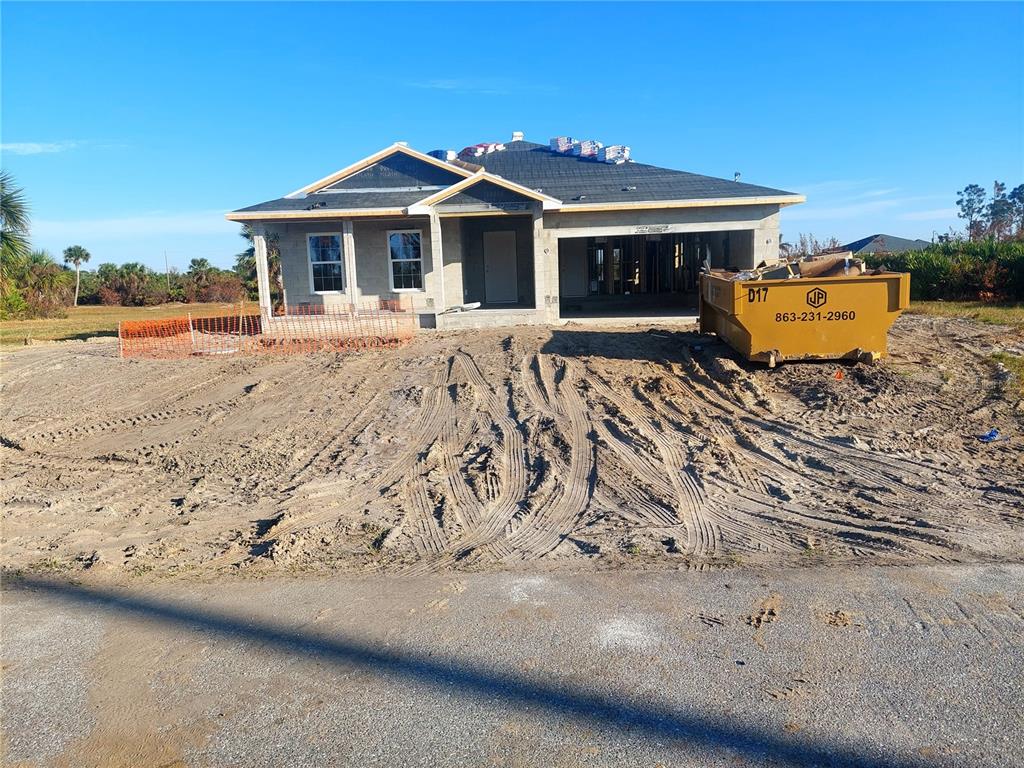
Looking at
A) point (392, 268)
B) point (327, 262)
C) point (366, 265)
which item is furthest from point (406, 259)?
point (327, 262)

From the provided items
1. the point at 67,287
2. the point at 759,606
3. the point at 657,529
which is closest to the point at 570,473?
the point at 657,529

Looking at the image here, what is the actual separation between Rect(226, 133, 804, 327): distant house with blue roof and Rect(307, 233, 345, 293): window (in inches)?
1.1

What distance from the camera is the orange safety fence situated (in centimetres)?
1689

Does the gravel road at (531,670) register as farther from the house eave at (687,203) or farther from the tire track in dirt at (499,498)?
the house eave at (687,203)

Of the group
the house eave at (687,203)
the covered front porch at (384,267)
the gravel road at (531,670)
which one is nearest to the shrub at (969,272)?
the house eave at (687,203)

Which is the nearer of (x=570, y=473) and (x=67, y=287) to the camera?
(x=570, y=473)

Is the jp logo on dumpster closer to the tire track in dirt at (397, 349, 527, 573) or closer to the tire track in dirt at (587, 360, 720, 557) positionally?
the tire track in dirt at (587, 360, 720, 557)

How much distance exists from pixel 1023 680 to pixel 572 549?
309 centimetres

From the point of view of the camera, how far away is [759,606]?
191 inches

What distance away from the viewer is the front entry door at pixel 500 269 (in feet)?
71.3

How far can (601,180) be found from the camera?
20672 millimetres

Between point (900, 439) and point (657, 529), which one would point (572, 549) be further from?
point (900, 439)

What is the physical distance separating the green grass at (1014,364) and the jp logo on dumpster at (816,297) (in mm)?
2672

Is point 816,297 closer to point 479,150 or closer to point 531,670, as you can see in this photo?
point 531,670
